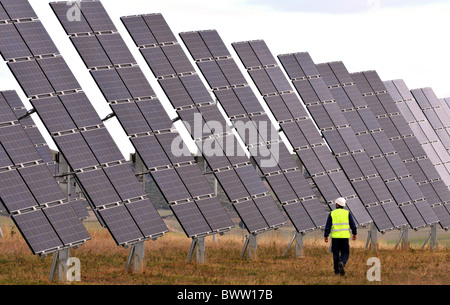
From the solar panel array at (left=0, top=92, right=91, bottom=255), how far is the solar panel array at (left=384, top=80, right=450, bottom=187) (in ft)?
76.9

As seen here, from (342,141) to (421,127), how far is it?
370 inches

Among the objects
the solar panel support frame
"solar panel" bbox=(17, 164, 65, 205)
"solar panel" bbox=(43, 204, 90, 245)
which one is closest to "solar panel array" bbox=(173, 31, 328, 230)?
the solar panel support frame

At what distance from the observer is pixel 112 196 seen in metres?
25.8

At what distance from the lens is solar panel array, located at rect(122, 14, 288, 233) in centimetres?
3033

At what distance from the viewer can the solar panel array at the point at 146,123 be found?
28.0m

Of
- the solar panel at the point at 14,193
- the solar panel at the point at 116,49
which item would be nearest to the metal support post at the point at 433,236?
the solar panel at the point at 116,49

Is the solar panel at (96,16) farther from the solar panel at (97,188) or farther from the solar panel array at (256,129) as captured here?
the solar panel at (97,188)

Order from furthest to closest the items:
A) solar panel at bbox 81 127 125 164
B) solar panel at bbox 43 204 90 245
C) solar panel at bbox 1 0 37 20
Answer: solar panel at bbox 1 0 37 20
solar panel at bbox 81 127 125 164
solar panel at bbox 43 204 90 245

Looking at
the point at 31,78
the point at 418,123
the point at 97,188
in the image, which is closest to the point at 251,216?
the point at 97,188

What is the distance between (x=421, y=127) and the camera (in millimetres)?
44594

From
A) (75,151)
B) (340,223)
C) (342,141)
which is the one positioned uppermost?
(342,141)

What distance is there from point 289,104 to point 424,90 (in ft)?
47.8

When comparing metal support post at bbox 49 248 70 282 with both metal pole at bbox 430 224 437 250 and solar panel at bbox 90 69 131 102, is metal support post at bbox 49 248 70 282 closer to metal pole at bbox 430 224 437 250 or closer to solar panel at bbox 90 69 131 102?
solar panel at bbox 90 69 131 102

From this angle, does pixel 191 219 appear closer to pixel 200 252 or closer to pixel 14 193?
pixel 200 252
